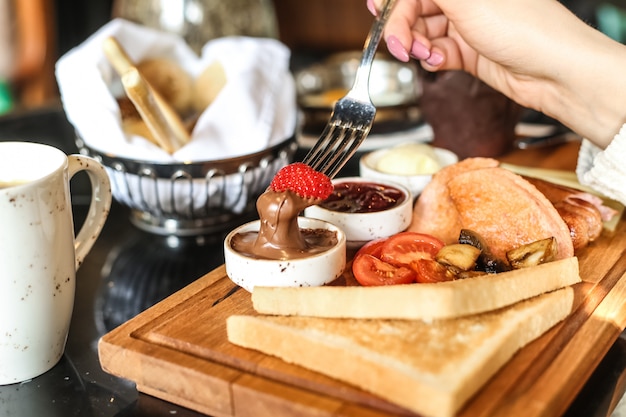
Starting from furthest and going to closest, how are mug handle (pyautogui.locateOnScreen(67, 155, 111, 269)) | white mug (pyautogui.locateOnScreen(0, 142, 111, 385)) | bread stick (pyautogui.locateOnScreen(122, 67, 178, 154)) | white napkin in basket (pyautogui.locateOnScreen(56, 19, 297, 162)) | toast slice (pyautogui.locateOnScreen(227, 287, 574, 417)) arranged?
1. white napkin in basket (pyautogui.locateOnScreen(56, 19, 297, 162))
2. bread stick (pyautogui.locateOnScreen(122, 67, 178, 154))
3. mug handle (pyautogui.locateOnScreen(67, 155, 111, 269))
4. white mug (pyautogui.locateOnScreen(0, 142, 111, 385))
5. toast slice (pyautogui.locateOnScreen(227, 287, 574, 417))

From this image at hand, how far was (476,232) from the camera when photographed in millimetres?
1718

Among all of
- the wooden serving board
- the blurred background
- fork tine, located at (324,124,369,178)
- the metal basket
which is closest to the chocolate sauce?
the wooden serving board

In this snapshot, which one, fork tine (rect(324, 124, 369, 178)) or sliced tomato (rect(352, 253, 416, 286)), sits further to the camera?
fork tine (rect(324, 124, 369, 178))

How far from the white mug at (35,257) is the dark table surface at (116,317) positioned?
0.07 m

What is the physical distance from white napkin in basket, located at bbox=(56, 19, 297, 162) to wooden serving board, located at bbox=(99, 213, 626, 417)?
0.54m

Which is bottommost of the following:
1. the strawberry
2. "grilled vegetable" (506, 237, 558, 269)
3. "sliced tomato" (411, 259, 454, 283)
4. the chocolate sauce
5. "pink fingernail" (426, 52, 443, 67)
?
"sliced tomato" (411, 259, 454, 283)

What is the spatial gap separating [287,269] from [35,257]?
0.47 metres

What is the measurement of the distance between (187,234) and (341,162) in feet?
1.87

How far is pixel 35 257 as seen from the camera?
4.33 ft

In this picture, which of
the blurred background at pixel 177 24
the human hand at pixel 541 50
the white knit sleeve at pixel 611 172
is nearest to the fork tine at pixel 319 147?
the human hand at pixel 541 50

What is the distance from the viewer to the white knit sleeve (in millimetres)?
1762

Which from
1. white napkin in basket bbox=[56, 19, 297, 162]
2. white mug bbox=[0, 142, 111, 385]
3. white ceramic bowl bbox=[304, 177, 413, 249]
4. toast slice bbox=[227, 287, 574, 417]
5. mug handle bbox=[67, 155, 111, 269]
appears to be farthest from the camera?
white napkin in basket bbox=[56, 19, 297, 162]

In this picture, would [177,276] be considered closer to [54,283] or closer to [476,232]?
[54,283]

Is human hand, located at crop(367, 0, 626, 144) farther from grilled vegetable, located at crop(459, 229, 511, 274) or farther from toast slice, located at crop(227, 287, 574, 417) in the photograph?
toast slice, located at crop(227, 287, 574, 417)
